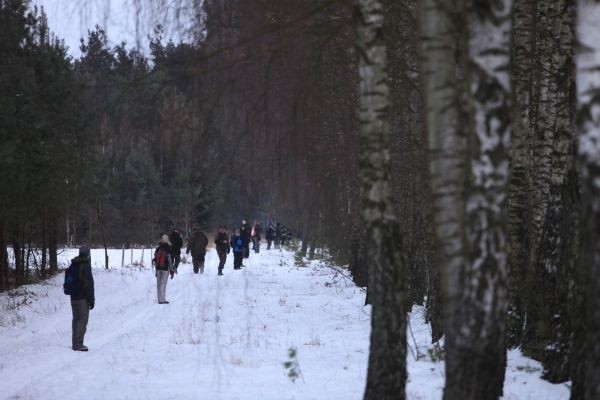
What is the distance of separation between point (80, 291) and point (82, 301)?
0.17 metres

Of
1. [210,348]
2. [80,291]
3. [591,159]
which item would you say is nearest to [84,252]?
[80,291]

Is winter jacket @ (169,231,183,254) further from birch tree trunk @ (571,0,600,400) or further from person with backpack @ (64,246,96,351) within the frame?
birch tree trunk @ (571,0,600,400)

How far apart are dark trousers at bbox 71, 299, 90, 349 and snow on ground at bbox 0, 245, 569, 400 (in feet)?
0.72

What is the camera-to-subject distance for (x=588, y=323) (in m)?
4.03

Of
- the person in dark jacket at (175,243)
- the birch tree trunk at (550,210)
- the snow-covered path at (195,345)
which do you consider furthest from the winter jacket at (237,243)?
the birch tree trunk at (550,210)

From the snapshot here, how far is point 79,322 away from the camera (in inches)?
496

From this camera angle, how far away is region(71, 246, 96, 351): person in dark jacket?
1252cm

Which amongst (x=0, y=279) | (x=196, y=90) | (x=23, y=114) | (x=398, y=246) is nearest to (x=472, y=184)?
(x=398, y=246)

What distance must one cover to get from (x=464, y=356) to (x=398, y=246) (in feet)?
5.24

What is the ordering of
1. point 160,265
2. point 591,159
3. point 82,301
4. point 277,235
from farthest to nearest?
point 277,235 → point 160,265 → point 82,301 → point 591,159

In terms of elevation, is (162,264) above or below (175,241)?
below

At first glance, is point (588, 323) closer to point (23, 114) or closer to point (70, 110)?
point (23, 114)

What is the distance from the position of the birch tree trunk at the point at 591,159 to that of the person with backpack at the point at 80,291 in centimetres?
994

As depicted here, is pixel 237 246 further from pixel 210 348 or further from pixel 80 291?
pixel 210 348
